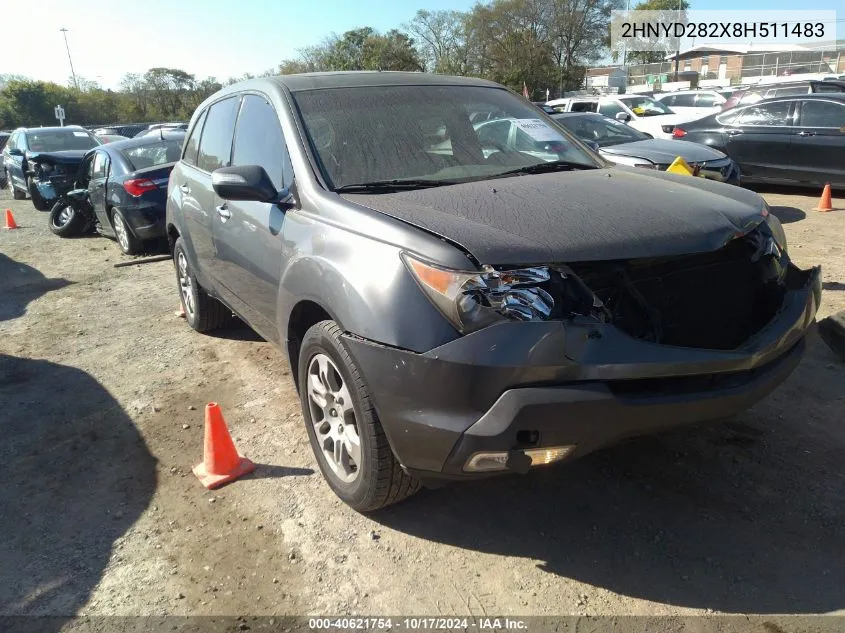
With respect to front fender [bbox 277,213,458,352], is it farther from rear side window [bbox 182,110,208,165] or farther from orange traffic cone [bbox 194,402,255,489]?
rear side window [bbox 182,110,208,165]

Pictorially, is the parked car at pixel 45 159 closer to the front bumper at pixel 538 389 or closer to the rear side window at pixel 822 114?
the front bumper at pixel 538 389

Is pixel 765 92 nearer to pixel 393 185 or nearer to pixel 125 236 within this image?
pixel 125 236

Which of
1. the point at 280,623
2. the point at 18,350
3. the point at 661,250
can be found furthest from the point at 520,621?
the point at 18,350

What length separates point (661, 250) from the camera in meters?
2.44

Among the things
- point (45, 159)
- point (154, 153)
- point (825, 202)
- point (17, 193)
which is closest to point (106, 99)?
point (17, 193)

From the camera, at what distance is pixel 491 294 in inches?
89.4

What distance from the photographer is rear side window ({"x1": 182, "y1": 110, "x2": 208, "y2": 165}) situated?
491 centimetres

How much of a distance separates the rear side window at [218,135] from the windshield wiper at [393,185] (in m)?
1.48

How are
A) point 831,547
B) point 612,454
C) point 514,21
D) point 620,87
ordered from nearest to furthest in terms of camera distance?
1. point 831,547
2. point 612,454
3. point 620,87
4. point 514,21

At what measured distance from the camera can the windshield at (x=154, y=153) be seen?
8891mm

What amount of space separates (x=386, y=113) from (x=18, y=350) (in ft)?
13.0

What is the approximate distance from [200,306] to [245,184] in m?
2.50

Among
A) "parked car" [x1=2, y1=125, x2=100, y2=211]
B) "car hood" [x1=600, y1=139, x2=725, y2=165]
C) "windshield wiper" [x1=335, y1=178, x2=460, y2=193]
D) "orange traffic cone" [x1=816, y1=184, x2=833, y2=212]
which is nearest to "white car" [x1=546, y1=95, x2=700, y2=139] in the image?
"car hood" [x1=600, y1=139, x2=725, y2=165]

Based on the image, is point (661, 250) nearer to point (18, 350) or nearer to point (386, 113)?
point (386, 113)
